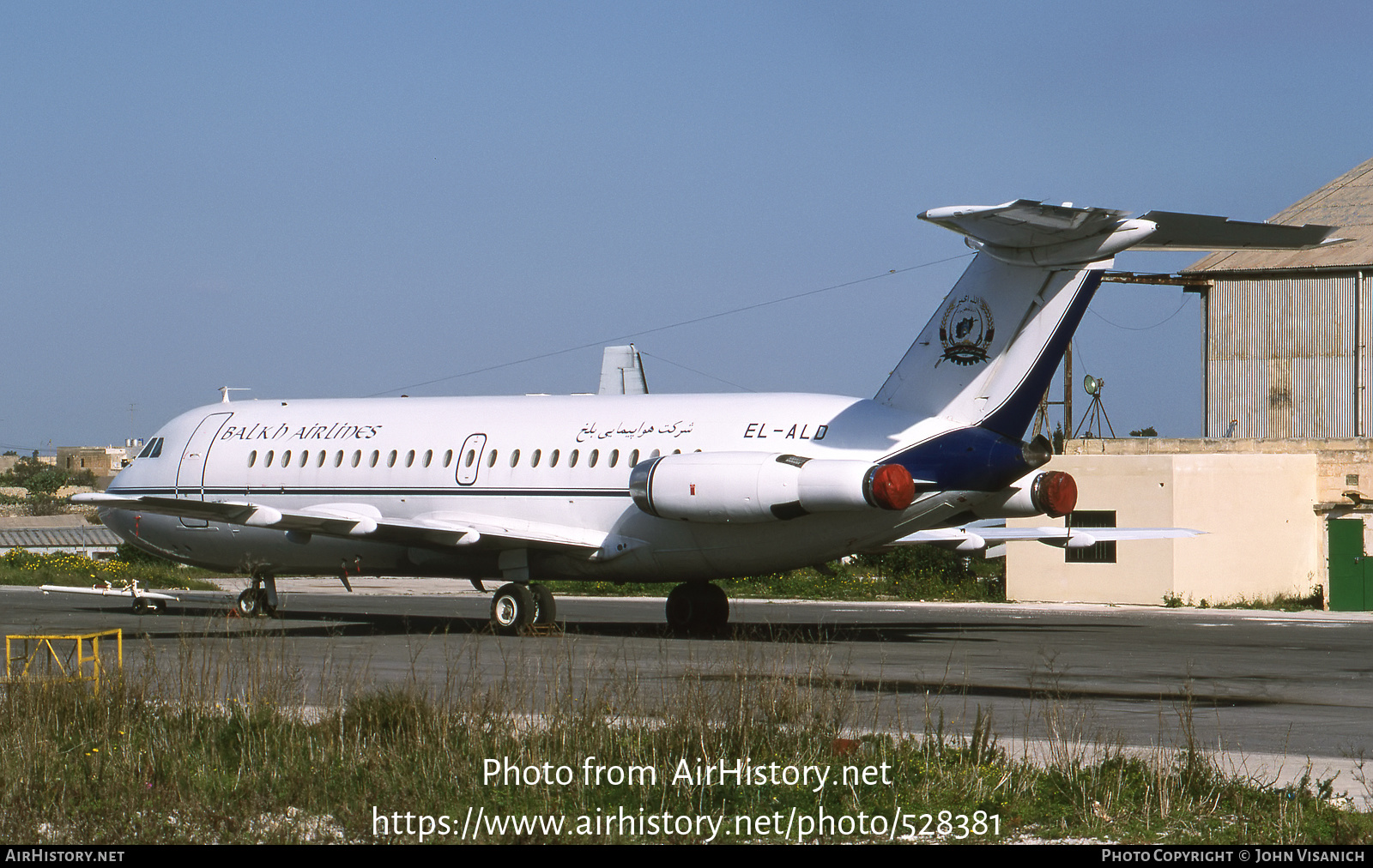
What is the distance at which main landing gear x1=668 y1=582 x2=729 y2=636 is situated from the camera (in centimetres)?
2525

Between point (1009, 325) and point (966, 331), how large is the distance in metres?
0.67

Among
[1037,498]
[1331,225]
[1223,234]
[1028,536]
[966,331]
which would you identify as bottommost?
[1028,536]

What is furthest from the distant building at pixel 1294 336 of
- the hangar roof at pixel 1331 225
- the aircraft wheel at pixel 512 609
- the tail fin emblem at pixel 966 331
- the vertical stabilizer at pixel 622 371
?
the aircraft wheel at pixel 512 609

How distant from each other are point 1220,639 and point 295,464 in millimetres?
15323

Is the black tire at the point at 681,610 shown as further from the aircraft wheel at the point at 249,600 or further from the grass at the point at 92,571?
the grass at the point at 92,571

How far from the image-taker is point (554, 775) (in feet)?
31.2

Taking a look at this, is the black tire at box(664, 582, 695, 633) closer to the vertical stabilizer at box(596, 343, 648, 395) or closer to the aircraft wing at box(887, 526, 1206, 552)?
the aircraft wing at box(887, 526, 1206, 552)

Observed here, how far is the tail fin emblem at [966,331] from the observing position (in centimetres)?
2141

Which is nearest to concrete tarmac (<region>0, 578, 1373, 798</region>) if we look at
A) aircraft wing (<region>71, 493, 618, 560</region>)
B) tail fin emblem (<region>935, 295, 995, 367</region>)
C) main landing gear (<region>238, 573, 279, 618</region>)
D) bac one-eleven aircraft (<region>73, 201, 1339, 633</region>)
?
main landing gear (<region>238, 573, 279, 618</region>)

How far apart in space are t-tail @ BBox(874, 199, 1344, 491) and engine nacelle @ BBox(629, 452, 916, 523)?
960 mm

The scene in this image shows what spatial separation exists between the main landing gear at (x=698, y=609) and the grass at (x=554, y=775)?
13382 millimetres

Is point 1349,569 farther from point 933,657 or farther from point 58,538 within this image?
point 58,538

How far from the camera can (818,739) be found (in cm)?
1047

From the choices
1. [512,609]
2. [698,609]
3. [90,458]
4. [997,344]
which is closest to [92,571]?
[512,609]
